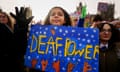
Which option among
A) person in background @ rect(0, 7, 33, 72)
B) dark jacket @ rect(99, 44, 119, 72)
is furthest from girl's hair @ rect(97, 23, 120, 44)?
person in background @ rect(0, 7, 33, 72)

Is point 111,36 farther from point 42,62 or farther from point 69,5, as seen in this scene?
point 69,5

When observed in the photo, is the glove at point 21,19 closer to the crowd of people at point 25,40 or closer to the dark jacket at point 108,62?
the crowd of people at point 25,40

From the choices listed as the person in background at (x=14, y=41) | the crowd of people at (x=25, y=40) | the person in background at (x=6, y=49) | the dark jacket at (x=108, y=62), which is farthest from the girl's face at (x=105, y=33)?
the person in background at (x=6, y=49)

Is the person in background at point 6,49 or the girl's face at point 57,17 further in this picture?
the girl's face at point 57,17

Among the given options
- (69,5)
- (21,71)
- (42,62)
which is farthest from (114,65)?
(69,5)

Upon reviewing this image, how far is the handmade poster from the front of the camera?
2082mm

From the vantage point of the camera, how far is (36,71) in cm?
215

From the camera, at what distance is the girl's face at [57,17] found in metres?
2.20

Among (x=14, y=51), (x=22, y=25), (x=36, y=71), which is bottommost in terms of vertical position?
(x=36, y=71)

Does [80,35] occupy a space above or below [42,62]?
above

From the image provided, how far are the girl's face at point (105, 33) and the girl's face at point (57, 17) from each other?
0.36 meters

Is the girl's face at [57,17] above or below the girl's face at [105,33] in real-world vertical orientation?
above

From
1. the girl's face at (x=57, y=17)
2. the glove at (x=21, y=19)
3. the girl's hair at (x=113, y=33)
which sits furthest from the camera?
the girl's hair at (x=113, y=33)

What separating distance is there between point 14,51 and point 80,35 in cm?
54
